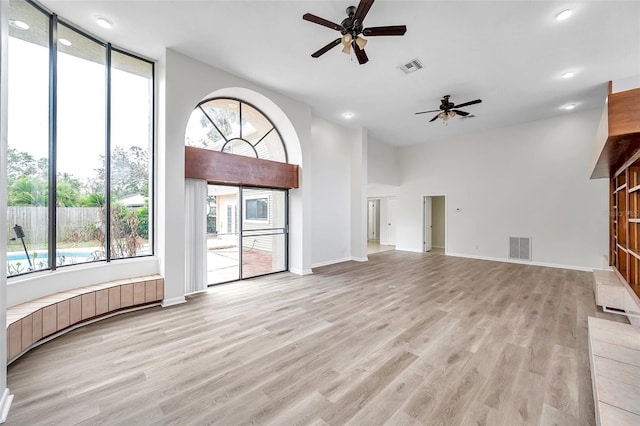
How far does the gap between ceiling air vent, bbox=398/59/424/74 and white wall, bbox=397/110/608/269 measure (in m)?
4.94

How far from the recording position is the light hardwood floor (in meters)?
1.86

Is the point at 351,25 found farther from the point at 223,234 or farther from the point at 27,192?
the point at 27,192

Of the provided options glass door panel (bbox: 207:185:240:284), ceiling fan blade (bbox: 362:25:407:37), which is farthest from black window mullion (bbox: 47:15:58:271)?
ceiling fan blade (bbox: 362:25:407:37)

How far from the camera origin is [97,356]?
2600 mm

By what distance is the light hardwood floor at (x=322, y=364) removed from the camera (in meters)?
1.86

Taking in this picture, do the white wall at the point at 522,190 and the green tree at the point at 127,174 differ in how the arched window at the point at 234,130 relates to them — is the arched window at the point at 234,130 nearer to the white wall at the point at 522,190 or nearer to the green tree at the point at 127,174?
the green tree at the point at 127,174

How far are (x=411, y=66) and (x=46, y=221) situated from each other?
19.0 ft

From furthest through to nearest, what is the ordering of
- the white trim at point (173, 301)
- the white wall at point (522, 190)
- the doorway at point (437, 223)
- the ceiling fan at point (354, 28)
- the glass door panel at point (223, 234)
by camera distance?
1. the doorway at point (437, 223)
2. the white wall at point (522, 190)
3. the glass door panel at point (223, 234)
4. the white trim at point (173, 301)
5. the ceiling fan at point (354, 28)

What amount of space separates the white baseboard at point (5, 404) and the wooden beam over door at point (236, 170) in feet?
10.3

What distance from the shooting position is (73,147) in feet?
11.5

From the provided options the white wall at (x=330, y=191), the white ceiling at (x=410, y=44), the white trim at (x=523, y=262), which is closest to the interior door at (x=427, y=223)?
the white trim at (x=523, y=262)

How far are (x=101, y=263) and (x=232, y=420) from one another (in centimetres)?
332

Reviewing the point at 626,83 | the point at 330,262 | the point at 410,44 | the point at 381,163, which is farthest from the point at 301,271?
the point at 626,83

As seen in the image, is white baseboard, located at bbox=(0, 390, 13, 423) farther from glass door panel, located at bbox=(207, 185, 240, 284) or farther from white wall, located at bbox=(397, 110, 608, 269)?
white wall, located at bbox=(397, 110, 608, 269)
